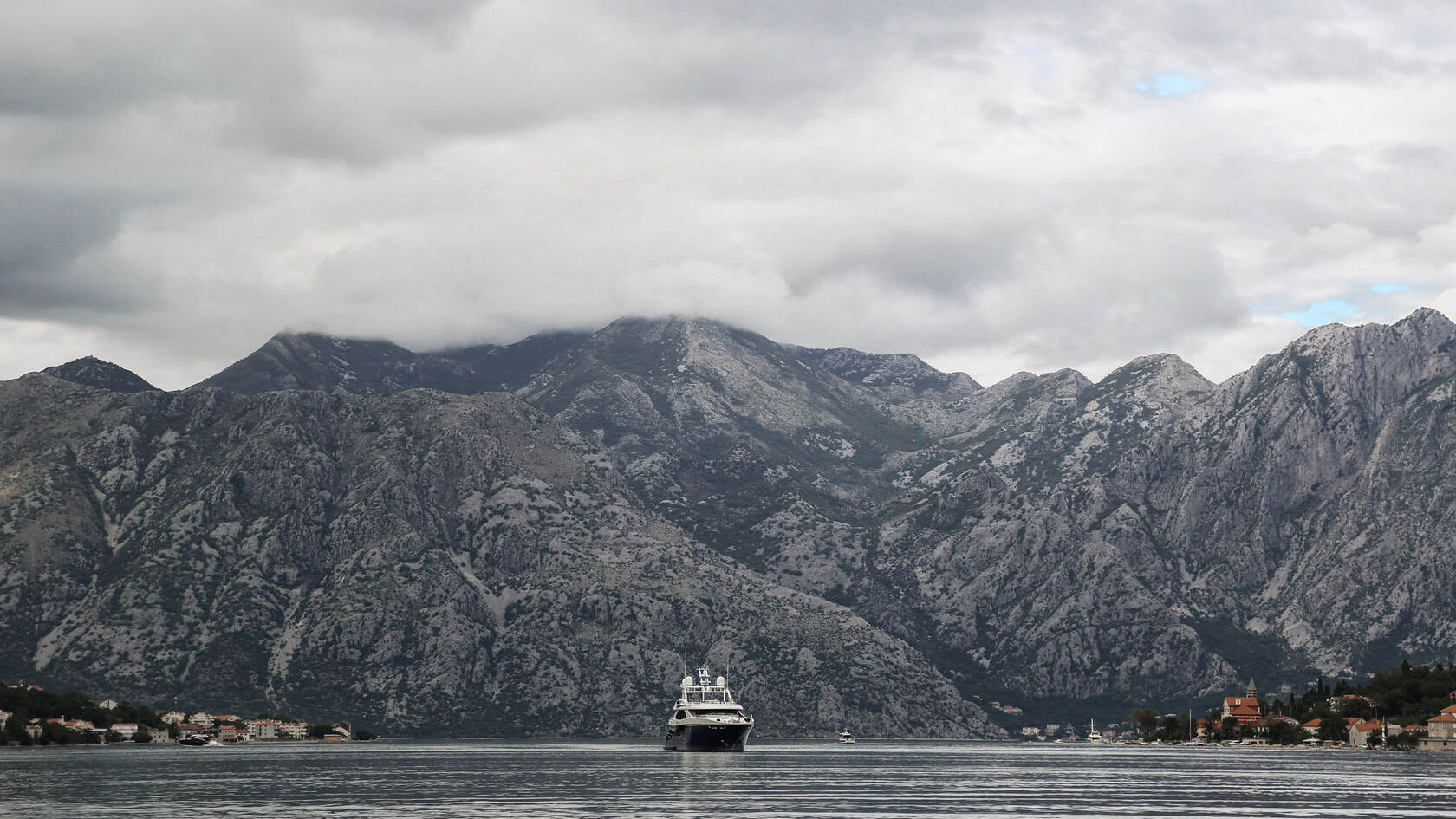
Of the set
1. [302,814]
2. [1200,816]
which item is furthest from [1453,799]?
[302,814]

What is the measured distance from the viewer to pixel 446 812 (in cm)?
14325

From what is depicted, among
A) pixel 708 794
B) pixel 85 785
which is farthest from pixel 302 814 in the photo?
pixel 85 785

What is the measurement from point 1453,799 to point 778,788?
244 feet

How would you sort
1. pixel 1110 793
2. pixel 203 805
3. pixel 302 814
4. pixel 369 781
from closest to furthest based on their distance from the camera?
pixel 302 814
pixel 203 805
pixel 1110 793
pixel 369 781

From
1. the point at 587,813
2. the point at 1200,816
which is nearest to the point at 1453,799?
the point at 1200,816

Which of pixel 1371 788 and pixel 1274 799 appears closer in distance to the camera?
pixel 1274 799

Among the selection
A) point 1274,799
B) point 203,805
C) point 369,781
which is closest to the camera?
point 203,805

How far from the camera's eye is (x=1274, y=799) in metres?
168

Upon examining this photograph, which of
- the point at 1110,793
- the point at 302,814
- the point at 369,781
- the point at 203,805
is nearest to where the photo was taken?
the point at 302,814

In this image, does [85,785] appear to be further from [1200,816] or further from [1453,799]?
[1453,799]

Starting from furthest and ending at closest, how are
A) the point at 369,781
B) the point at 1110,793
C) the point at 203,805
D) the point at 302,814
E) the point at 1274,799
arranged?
the point at 369,781 < the point at 1110,793 < the point at 1274,799 < the point at 203,805 < the point at 302,814

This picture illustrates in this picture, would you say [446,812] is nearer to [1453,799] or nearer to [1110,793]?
[1110,793]

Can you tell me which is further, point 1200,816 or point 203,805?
point 203,805

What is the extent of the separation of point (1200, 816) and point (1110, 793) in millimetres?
35862
